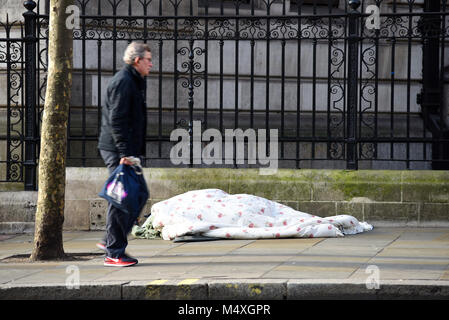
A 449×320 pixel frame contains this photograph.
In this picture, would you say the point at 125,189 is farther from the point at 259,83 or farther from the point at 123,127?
the point at 259,83

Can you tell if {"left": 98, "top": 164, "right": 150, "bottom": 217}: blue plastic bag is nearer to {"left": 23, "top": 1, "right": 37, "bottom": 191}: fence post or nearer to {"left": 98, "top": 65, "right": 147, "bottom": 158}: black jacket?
{"left": 98, "top": 65, "right": 147, "bottom": 158}: black jacket

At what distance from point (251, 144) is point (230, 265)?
14.8 feet

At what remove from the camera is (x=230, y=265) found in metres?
7.22

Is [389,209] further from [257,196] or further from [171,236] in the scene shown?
[171,236]

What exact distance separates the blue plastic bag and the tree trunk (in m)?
0.96

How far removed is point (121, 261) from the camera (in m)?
7.32

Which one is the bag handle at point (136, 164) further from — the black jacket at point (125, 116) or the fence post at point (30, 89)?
the fence post at point (30, 89)

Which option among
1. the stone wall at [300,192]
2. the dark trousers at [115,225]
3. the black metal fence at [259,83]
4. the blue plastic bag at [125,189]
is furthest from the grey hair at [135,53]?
the black metal fence at [259,83]

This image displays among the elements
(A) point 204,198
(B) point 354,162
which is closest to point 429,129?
(B) point 354,162

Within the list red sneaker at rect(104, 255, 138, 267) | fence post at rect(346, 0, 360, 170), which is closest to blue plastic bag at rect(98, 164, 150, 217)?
red sneaker at rect(104, 255, 138, 267)

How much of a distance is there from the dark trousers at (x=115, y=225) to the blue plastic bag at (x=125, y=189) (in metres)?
0.10

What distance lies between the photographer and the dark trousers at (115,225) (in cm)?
726

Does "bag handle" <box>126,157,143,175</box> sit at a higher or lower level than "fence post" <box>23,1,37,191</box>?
lower

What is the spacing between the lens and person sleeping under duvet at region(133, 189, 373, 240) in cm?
920
